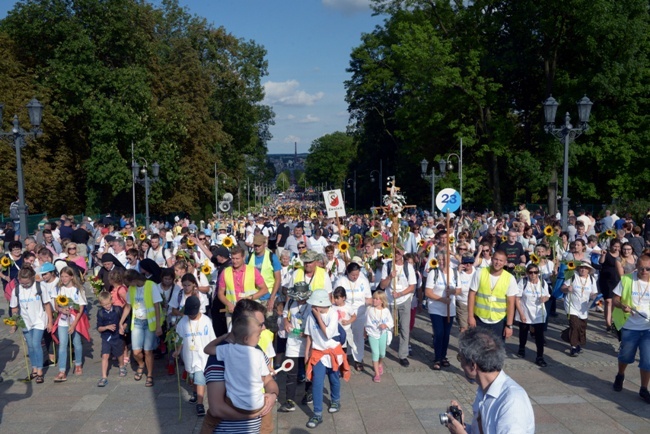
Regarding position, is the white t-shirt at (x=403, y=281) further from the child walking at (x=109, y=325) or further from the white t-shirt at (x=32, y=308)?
the white t-shirt at (x=32, y=308)

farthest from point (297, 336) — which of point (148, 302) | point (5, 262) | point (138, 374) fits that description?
point (5, 262)

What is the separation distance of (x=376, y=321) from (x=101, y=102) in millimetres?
29913

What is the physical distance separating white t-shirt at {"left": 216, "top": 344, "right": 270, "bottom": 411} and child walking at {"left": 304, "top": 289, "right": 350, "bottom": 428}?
2913mm

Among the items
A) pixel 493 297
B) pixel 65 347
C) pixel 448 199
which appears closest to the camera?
pixel 493 297

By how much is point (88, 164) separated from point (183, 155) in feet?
23.5

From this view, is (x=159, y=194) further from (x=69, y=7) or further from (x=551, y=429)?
(x=551, y=429)

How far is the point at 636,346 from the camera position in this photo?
25.5 feet

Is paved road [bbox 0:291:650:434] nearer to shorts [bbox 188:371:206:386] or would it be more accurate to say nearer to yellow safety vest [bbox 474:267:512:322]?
shorts [bbox 188:371:206:386]

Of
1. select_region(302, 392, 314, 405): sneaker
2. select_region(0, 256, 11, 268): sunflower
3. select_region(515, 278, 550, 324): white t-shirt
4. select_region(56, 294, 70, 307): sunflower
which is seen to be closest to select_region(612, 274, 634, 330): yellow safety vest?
select_region(515, 278, 550, 324): white t-shirt

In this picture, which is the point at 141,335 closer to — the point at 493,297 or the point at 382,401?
the point at 382,401

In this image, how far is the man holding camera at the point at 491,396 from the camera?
3.32 meters

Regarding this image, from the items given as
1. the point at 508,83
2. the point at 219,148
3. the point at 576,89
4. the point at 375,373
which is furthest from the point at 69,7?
the point at 375,373

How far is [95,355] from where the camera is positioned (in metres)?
10.4

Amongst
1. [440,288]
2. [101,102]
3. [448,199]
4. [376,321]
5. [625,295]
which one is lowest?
[376,321]
